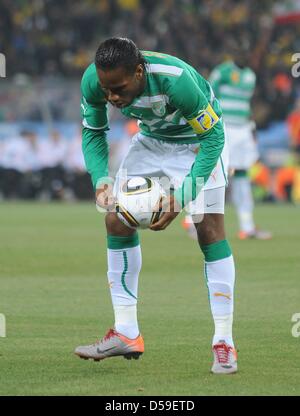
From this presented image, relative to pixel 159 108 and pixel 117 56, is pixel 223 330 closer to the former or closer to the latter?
pixel 159 108

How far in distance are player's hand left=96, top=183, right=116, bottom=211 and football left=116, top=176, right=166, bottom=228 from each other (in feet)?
0.19

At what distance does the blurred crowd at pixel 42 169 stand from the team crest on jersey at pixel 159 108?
21.6 m

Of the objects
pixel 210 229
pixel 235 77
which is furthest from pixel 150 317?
pixel 235 77

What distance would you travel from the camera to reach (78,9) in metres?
31.7

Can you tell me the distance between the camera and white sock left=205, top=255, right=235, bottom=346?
6816 millimetres

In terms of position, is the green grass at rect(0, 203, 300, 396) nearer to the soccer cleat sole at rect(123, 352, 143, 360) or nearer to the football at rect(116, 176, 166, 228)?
the soccer cleat sole at rect(123, 352, 143, 360)

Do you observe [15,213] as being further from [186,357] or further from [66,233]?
[186,357]

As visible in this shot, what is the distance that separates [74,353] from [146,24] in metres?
24.5

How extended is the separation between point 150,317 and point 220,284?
7.16ft

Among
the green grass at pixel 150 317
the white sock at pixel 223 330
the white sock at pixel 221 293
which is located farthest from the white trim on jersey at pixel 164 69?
the green grass at pixel 150 317

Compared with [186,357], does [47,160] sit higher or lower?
lower

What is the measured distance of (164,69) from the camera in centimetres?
641

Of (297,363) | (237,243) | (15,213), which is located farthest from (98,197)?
(15,213)

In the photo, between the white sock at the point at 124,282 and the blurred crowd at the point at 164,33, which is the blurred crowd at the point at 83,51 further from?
the white sock at the point at 124,282
